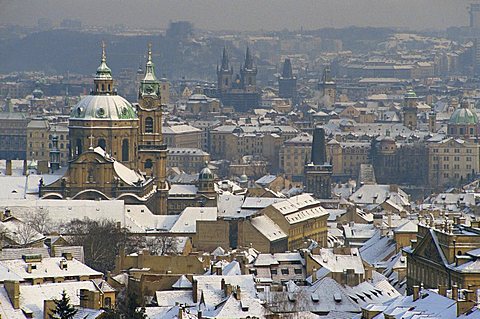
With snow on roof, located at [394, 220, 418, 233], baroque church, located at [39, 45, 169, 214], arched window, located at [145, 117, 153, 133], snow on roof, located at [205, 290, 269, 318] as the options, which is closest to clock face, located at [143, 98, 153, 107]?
baroque church, located at [39, 45, 169, 214]

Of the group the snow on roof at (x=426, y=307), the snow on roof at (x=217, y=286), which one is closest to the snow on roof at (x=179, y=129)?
the snow on roof at (x=217, y=286)

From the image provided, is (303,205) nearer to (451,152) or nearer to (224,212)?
(224,212)

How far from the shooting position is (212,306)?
50594 mm

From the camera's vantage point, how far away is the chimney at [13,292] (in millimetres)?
47250

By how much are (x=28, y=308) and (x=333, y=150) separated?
9372 centimetres

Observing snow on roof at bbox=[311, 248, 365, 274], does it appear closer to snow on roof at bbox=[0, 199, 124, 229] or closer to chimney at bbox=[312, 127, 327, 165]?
snow on roof at bbox=[0, 199, 124, 229]

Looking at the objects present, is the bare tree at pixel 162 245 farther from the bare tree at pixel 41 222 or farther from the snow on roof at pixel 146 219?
the bare tree at pixel 41 222

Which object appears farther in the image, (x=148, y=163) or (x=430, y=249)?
(x=148, y=163)

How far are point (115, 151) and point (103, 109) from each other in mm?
1906

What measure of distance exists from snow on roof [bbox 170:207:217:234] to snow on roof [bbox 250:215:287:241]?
1.60 metres

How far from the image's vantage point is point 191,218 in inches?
3204

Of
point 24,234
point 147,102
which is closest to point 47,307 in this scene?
point 24,234

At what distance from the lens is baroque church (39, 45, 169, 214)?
287ft

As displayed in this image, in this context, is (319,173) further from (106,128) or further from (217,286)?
(217,286)
